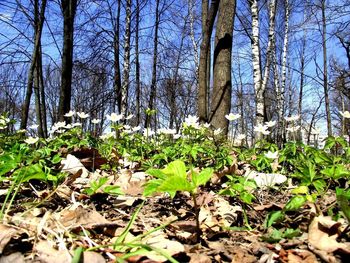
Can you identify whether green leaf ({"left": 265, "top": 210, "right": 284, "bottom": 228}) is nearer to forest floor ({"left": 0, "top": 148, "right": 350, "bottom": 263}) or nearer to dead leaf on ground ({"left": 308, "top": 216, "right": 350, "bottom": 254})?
forest floor ({"left": 0, "top": 148, "right": 350, "bottom": 263})

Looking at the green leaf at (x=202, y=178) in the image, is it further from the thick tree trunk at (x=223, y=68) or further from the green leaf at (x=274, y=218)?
the thick tree trunk at (x=223, y=68)

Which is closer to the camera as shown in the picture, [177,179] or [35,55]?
[177,179]

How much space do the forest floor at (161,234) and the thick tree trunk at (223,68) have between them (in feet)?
14.3

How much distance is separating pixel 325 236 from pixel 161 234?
52 cm

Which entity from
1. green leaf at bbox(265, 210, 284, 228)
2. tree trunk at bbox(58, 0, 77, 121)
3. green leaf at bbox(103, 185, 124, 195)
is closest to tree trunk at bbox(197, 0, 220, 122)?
tree trunk at bbox(58, 0, 77, 121)

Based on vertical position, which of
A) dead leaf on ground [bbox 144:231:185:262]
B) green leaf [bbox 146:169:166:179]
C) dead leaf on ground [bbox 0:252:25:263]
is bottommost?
dead leaf on ground [bbox 144:231:185:262]

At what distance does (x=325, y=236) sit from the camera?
1044 millimetres

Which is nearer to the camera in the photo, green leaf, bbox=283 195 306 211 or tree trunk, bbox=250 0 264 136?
green leaf, bbox=283 195 306 211

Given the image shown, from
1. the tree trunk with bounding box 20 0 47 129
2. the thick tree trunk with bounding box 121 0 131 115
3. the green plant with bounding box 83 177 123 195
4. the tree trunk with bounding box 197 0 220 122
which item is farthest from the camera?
the thick tree trunk with bounding box 121 0 131 115

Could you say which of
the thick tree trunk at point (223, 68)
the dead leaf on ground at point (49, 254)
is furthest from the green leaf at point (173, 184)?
the thick tree trunk at point (223, 68)

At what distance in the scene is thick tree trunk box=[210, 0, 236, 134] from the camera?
593 cm

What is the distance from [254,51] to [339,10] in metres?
3.62

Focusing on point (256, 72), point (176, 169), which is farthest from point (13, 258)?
point (256, 72)

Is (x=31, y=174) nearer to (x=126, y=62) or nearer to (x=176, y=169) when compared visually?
(x=176, y=169)
